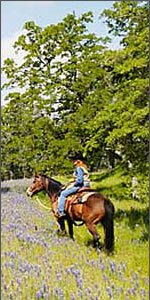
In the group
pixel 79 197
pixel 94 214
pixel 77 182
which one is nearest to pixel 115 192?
pixel 77 182

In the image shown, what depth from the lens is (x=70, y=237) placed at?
26.3 feet

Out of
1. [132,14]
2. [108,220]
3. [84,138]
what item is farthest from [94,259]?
[84,138]

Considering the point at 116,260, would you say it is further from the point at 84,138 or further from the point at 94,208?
the point at 84,138

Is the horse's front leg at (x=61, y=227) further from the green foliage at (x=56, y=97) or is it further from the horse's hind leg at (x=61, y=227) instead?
the green foliage at (x=56, y=97)

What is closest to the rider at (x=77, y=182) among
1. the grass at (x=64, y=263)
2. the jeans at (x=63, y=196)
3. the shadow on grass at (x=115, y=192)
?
the jeans at (x=63, y=196)

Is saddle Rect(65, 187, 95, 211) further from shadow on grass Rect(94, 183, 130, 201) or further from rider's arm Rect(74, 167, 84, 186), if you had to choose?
shadow on grass Rect(94, 183, 130, 201)

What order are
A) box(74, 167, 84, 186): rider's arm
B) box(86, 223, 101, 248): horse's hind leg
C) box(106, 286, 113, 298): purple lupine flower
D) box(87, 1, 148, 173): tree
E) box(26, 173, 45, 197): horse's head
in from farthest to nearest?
box(26, 173, 45, 197): horse's head, box(74, 167, 84, 186): rider's arm, box(86, 223, 101, 248): horse's hind leg, box(87, 1, 148, 173): tree, box(106, 286, 113, 298): purple lupine flower

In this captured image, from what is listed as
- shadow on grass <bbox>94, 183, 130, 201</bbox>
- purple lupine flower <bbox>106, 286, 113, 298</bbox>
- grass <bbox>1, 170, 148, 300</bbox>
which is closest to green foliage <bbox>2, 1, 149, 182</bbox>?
shadow on grass <bbox>94, 183, 130, 201</bbox>

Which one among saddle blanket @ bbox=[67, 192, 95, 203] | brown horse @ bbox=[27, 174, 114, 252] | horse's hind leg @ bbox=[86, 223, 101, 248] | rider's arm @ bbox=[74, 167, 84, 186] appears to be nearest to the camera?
brown horse @ bbox=[27, 174, 114, 252]

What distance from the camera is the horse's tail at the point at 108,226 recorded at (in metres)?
7.09

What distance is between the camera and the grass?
4246 millimetres

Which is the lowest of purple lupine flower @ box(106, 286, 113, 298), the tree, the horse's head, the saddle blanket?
purple lupine flower @ box(106, 286, 113, 298)

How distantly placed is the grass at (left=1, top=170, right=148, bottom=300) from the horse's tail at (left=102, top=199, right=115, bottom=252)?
5.4 inches

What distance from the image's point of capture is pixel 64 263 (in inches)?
223
